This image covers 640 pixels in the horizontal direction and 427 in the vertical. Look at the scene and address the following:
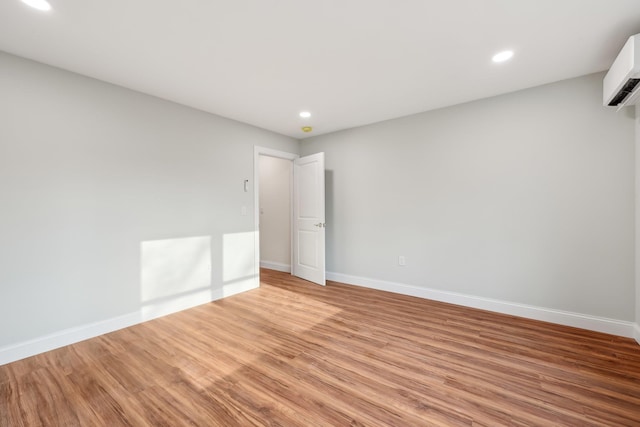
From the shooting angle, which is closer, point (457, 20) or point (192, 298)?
point (457, 20)

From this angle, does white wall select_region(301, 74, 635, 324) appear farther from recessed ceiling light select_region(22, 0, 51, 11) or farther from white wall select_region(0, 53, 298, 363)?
recessed ceiling light select_region(22, 0, 51, 11)

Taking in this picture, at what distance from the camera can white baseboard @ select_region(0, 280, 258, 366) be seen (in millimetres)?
2195

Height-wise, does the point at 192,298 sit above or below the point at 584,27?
below

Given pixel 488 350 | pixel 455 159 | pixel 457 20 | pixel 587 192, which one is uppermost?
pixel 457 20

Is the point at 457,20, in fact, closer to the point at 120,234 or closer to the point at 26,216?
the point at 120,234

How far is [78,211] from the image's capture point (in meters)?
2.51

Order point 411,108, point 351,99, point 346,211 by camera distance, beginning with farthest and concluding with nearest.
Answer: point 346,211 → point 411,108 → point 351,99

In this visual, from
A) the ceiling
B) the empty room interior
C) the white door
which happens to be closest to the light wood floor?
the empty room interior

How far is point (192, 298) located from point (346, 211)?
2.50 m

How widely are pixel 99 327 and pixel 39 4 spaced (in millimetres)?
2597

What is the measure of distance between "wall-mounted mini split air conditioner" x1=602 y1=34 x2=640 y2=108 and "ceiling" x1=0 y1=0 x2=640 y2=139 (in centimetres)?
16

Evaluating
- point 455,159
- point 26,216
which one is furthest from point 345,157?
point 26,216

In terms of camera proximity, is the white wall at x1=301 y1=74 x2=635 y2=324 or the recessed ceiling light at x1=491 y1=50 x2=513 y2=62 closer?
the recessed ceiling light at x1=491 y1=50 x2=513 y2=62

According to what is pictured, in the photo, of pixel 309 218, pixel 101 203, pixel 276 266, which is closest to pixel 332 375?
pixel 101 203
